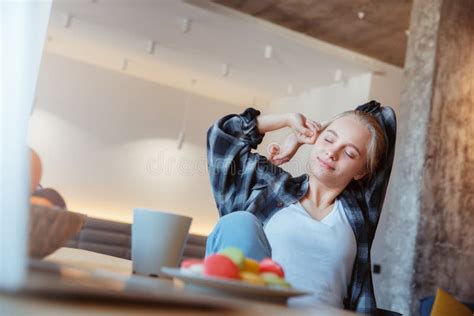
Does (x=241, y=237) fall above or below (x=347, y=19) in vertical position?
below

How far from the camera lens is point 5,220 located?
48 centimetres

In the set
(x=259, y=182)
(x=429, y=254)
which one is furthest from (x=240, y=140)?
(x=429, y=254)

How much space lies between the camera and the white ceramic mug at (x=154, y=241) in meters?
0.83

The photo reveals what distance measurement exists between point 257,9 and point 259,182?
12.2 ft

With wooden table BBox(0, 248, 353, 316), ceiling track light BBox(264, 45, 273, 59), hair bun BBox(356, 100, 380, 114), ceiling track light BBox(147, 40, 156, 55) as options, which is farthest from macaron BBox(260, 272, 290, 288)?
ceiling track light BBox(147, 40, 156, 55)

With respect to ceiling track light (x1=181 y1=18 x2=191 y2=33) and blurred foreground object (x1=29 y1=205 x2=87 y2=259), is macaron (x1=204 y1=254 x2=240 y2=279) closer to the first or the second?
blurred foreground object (x1=29 y1=205 x2=87 y2=259)

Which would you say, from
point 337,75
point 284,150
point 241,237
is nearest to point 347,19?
point 337,75

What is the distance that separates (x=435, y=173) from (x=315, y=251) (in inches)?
103

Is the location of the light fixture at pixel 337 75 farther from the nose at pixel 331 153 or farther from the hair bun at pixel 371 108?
the nose at pixel 331 153

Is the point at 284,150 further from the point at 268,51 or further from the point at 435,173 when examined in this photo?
the point at 268,51

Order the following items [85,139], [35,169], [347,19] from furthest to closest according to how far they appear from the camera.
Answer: [347,19] → [85,139] → [35,169]

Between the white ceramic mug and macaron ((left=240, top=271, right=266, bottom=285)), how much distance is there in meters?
0.18

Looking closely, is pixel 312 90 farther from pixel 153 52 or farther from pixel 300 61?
pixel 153 52

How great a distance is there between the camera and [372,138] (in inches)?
46.8
